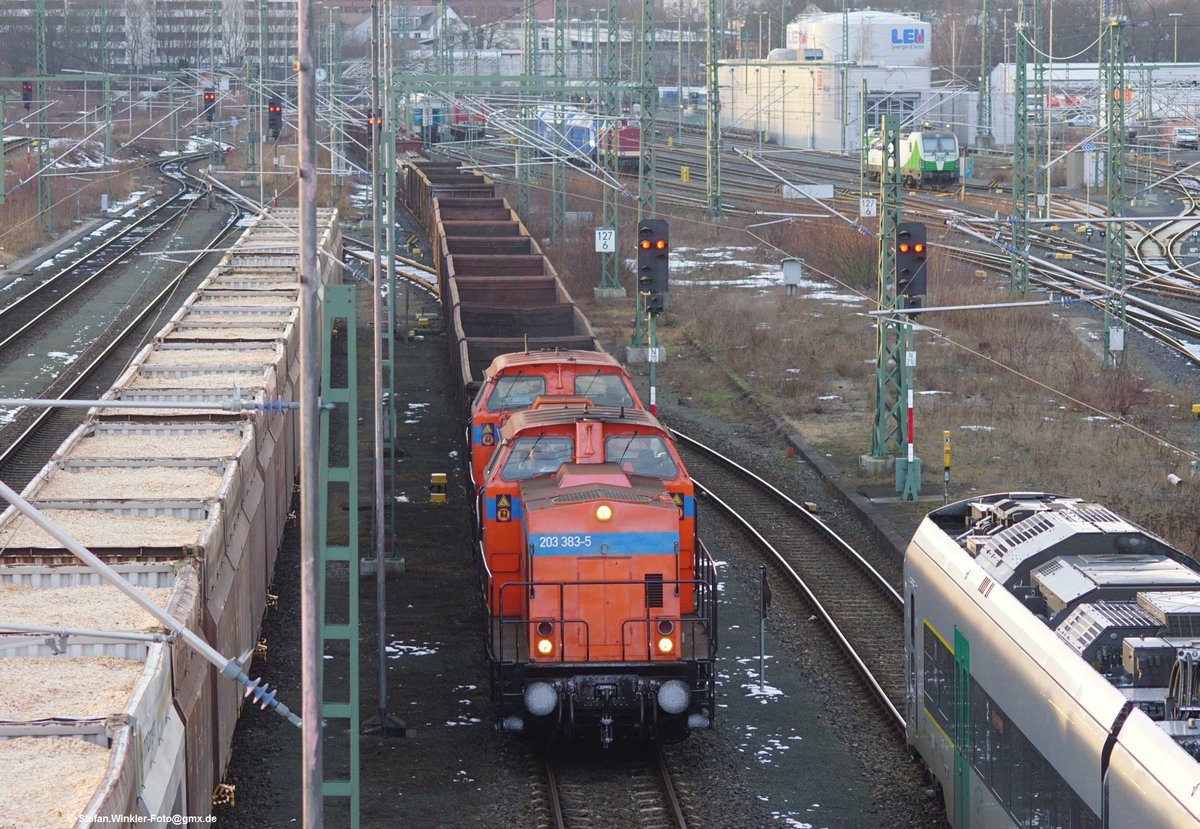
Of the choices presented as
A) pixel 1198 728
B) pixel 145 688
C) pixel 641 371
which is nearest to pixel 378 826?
pixel 145 688

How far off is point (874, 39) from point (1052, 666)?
80283 mm

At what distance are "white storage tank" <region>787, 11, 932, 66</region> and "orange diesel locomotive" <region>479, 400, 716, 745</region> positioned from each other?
238ft

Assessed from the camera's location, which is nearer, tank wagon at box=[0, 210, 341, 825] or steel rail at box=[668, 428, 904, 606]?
tank wagon at box=[0, 210, 341, 825]

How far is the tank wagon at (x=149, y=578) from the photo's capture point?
8656 mm

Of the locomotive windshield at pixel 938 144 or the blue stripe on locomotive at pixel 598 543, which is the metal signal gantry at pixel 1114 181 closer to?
the blue stripe on locomotive at pixel 598 543

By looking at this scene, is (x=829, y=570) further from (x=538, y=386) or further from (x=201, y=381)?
(x=201, y=381)

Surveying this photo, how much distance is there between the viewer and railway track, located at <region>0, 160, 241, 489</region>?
83.9ft

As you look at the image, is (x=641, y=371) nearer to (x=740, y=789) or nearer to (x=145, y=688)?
(x=740, y=789)

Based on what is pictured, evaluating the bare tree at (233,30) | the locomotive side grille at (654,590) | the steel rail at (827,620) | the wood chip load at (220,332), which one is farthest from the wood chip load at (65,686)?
the bare tree at (233,30)

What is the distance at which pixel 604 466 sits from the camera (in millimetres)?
14984

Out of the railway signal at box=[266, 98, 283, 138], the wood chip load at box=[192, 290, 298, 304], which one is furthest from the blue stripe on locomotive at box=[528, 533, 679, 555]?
the railway signal at box=[266, 98, 283, 138]

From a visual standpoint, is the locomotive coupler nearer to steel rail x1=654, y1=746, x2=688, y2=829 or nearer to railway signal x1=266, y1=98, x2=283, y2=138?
steel rail x1=654, y1=746, x2=688, y2=829

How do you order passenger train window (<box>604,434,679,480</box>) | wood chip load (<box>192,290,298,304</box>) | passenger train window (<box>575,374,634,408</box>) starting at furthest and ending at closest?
1. wood chip load (<box>192,290,298,304</box>)
2. passenger train window (<box>575,374,634,408</box>)
3. passenger train window (<box>604,434,679,480</box>)

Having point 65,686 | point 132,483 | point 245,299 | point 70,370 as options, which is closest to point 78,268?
point 70,370
